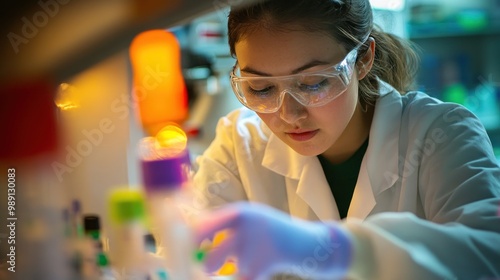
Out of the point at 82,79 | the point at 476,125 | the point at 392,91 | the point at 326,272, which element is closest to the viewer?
the point at 326,272

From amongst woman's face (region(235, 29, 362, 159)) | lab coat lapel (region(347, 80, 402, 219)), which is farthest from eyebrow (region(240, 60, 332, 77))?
lab coat lapel (region(347, 80, 402, 219))

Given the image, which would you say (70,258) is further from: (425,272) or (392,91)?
(392,91)

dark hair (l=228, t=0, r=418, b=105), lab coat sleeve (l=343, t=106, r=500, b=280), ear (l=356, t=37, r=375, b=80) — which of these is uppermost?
dark hair (l=228, t=0, r=418, b=105)

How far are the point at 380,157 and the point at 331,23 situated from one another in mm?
296

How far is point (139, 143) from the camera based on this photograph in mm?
947

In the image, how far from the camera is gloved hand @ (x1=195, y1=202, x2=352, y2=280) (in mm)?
Answer: 729

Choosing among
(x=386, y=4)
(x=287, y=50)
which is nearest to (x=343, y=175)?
(x=287, y=50)

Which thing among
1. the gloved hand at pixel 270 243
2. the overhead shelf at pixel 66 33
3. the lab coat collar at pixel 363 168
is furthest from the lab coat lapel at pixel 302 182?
the overhead shelf at pixel 66 33

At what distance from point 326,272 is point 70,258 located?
0.37m

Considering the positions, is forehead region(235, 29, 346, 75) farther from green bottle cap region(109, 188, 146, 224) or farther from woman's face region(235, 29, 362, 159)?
green bottle cap region(109, 188, 146, 224)

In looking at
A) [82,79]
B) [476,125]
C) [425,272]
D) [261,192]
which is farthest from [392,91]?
[82,79]

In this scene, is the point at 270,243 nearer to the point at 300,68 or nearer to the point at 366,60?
the point at 300,68

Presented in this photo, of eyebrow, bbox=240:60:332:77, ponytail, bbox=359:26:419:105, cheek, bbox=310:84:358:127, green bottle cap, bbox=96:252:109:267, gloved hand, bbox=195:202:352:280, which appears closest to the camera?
gloved hand, bbox=195:202:352:280

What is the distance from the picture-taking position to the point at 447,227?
86cm
